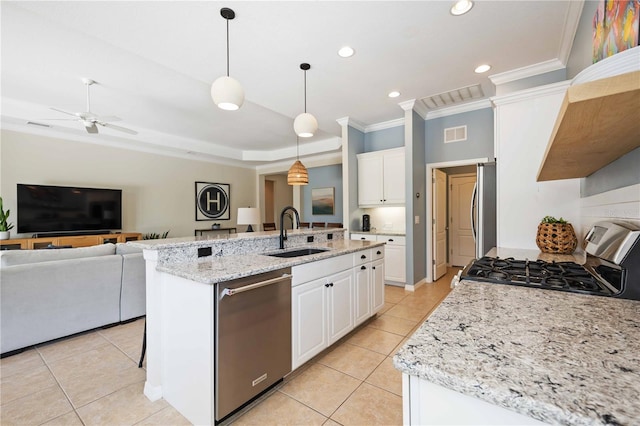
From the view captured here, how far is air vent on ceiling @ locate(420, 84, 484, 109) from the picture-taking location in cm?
371

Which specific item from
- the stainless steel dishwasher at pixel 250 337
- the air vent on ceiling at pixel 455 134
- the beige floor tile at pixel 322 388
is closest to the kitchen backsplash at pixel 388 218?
the air vent on ceiling at pixel 455 134

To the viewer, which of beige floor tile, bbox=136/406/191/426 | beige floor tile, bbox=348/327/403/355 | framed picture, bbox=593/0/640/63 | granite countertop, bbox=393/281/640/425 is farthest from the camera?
beige floor tile, bbox=348/327/403/355

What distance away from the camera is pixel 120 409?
1766 millimetres

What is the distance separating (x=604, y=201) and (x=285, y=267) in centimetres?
197

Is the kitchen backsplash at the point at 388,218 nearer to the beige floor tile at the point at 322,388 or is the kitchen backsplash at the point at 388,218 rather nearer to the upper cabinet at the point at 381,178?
the upper cabinet at the point at 381,178

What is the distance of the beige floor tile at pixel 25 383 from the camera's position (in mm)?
1909

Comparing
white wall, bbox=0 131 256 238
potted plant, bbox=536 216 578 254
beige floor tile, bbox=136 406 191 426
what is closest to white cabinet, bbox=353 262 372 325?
potted plant, bbox=536 216 578 254

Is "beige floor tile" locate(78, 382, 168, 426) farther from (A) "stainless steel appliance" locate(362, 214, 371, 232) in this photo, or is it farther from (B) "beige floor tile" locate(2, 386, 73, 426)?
(A) "stainless steel appliance" locate(362, 214, 371, 232)

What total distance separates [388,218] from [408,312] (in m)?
2.12

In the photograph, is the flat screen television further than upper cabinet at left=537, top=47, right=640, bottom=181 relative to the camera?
Yes

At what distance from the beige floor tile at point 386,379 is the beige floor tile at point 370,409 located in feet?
0.18

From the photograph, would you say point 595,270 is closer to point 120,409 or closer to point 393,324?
point 393,324

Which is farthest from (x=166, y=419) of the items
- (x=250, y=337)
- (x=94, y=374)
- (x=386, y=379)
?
(x=386, y=379)

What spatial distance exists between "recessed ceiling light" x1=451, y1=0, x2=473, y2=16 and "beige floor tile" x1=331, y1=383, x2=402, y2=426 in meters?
2.97
